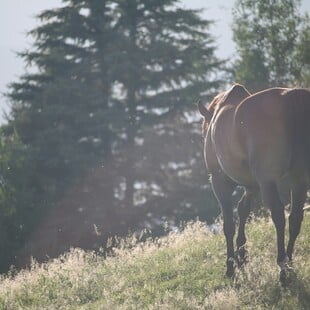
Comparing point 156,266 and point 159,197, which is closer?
point 156,266

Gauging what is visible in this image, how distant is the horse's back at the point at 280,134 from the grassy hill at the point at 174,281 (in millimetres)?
1271

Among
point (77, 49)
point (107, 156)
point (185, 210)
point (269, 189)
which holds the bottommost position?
point (185, 210)

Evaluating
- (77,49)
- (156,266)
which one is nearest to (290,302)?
(156,266)

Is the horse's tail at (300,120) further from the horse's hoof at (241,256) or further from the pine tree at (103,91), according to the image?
the pine tree at (103,91)

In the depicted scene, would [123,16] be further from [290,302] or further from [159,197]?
[290,302]

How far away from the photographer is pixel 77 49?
3628 cm

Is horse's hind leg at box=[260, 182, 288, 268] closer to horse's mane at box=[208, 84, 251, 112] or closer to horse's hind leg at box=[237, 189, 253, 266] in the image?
horse's hind leg at box=[237, 189, 253, 266]

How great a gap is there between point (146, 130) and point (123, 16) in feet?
22.8

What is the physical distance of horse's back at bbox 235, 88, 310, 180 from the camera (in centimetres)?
734

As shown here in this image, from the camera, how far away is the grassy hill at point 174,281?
7.27m

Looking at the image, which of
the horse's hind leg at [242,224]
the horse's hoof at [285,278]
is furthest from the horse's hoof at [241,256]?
the horse's hoof at [285,278]

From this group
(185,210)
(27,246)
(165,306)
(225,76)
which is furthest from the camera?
(225,76)

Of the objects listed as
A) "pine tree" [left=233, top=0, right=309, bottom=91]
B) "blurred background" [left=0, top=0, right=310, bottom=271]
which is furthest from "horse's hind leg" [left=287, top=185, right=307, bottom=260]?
"pine tree" [left=233, top=0, right=309, bottom=91]

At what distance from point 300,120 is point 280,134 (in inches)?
10.8
